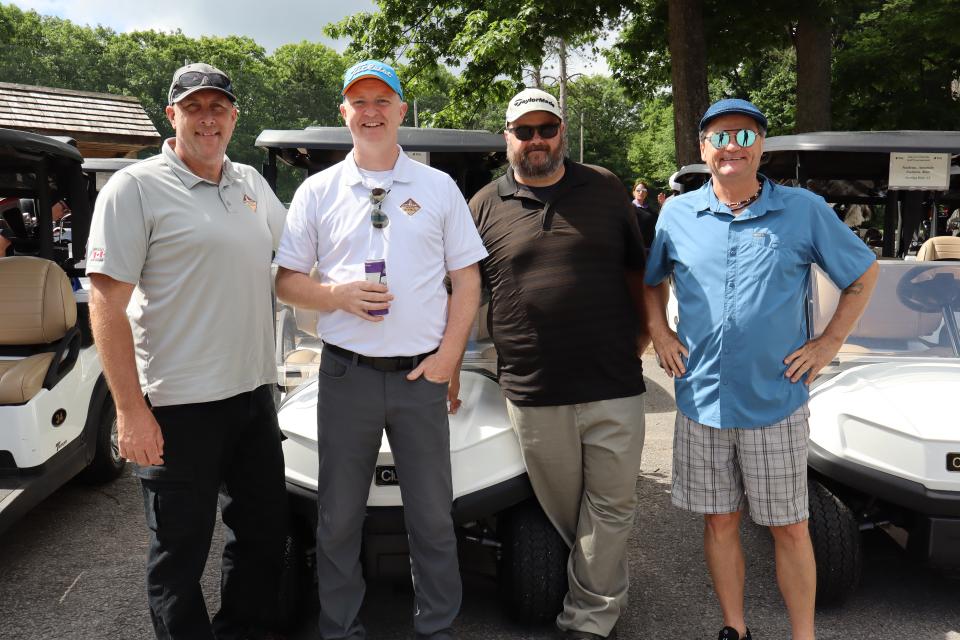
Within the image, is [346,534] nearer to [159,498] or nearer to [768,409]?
[159,498]

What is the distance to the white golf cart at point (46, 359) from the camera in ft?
11.2

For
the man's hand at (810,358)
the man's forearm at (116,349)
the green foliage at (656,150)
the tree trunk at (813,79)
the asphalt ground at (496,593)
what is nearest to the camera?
the man's forearm at (116,349)

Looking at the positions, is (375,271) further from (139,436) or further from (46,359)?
(46,359)

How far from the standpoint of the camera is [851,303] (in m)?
2.60

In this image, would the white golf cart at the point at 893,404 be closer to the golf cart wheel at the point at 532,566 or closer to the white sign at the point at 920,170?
the white sign at the point at 920,170

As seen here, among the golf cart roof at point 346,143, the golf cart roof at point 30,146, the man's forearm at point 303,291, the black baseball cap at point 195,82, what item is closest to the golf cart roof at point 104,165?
the golf cart roof at point 30,146

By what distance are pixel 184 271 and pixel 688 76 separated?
8343 millimetres

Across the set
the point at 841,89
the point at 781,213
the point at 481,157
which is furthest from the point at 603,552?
the point at 841,89

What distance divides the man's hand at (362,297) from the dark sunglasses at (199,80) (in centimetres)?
77

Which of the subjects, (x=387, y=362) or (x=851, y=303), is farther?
(x=851, y=303)

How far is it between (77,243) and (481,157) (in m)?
2.27

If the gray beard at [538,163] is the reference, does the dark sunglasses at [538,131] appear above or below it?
above

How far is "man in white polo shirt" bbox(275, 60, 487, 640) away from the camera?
244 centimetres

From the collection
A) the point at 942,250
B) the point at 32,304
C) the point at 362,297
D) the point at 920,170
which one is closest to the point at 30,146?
the point at 32,304
